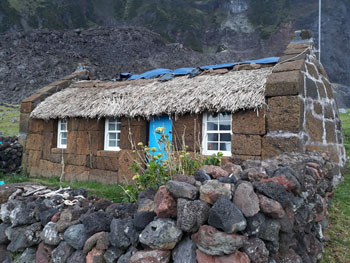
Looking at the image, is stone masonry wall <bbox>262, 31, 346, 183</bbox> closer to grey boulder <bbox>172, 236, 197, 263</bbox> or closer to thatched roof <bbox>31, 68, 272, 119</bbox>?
thatched roof <bbox>31, 68, 272, 119</bbox>

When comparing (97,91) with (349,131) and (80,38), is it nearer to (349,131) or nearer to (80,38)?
(349,131)

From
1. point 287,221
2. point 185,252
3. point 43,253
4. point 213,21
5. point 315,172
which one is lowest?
point 43,253

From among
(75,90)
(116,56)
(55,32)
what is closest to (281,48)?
(116,56)

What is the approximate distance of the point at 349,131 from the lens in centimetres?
1456

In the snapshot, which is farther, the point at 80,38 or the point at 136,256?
the point at 80,38

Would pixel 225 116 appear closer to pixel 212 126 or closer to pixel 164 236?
pixel 212 126

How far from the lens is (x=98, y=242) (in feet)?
9.63

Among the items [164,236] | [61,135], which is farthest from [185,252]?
[61,135]

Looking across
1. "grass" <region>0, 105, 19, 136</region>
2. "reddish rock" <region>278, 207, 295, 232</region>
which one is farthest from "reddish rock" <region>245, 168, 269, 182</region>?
"grass" <region>0, 105, 19, 136</region>

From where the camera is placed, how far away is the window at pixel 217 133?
689 cm

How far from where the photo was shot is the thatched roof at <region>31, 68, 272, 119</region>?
6355 millimetres

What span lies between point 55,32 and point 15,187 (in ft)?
144

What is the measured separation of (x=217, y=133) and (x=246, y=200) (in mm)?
4735

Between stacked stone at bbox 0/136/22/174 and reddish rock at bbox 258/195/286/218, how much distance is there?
35.3ft
